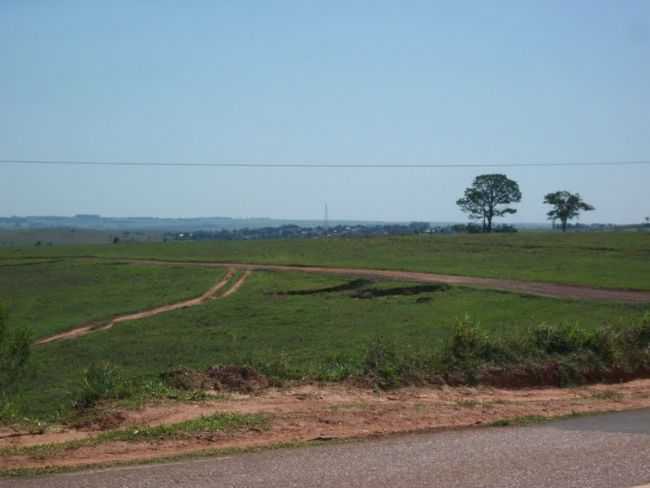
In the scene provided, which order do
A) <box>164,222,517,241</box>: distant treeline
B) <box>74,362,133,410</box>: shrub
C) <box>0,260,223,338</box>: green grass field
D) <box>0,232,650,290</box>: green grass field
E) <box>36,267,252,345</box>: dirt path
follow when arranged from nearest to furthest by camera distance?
1. <box>74,362,133,410</box>: shrub
2. <box>36,267,252,345</box>: dirt path
3. <box>0,260,223,338</box>: green grass field
4. <box>0,232,650,290</box>: green grass field
5. <box>164,222,517,241</box>: distant treeline

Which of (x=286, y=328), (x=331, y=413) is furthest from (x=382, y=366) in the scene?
(x=286, y=328)

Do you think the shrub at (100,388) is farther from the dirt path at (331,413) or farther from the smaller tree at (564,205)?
the smaller tree at (564,205)

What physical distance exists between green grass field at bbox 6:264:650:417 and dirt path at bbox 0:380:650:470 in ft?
22.7

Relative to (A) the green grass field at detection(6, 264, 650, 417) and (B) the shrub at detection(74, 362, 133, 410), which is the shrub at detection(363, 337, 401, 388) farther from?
(A) the green grass field at detection(6, 264, 650, 417)

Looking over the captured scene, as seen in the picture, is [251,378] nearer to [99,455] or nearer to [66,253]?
[99,455]

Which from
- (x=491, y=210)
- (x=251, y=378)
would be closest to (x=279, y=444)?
(x=251, y=378)

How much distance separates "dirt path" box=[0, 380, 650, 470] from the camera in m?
8.19

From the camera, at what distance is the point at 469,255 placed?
5353cm

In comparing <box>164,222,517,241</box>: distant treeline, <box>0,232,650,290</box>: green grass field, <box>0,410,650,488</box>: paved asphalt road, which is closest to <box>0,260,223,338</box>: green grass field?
<box>0,232,650,290</box>: green grass field

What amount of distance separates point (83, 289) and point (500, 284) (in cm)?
2102

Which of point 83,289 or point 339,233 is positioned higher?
point 339,233

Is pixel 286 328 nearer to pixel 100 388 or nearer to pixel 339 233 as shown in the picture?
pixel 100 388

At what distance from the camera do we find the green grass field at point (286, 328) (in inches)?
845

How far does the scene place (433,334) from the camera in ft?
79.0
